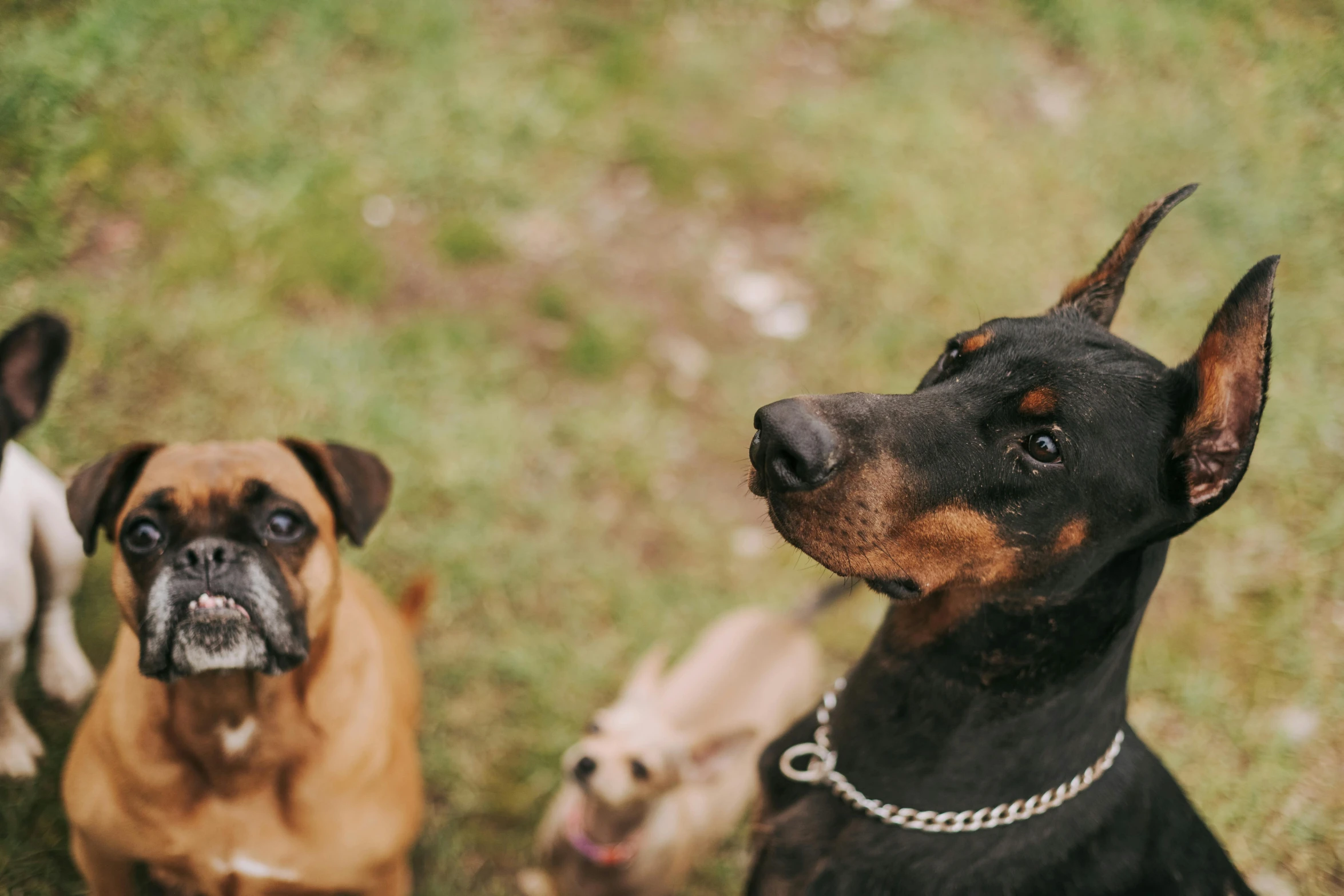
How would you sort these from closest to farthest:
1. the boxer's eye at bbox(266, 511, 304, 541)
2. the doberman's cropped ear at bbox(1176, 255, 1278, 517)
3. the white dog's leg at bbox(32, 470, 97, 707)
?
the doberman's cropped ear at bbox(1176, 255, 1278, 517)
the boxer's eye at bbox(266, 511, 304, 541)
the white dog's leg at bbox(32, 470, 97, 707)

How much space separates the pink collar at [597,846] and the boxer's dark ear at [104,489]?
1.94m

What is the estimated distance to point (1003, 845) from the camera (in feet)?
8.50

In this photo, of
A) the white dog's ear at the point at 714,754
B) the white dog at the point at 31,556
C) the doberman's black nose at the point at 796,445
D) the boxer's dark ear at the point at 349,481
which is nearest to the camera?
the doberman's black nose at the point at 796,445

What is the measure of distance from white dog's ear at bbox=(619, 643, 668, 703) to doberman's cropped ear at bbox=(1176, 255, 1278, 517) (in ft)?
7.74

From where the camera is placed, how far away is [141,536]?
108 inches

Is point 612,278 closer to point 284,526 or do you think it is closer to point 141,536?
point 284,526

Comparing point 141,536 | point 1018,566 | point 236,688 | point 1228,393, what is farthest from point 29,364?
point 1228,393

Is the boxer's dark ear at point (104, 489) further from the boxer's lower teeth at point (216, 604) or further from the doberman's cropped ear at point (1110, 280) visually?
the doberman's cropped ear at point (1110, 280)

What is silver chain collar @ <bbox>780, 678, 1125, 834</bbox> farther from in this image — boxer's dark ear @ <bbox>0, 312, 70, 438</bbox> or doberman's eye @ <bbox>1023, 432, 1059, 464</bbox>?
boxer's dark ear @ <bbox>0, 312, 70, 438</bbox>

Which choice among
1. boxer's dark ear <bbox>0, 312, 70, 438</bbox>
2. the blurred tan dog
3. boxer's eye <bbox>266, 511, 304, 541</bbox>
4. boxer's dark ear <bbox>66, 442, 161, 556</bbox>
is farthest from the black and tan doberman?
boxer's dark ear <bbox>0, 312, 70, 438</bbox>

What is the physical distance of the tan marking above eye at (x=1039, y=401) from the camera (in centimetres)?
235

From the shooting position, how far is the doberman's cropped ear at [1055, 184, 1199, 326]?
8.48ft

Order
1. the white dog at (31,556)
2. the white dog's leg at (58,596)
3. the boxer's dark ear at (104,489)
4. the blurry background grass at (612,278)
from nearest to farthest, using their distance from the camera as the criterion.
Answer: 1. the boxer's dark ear at (104,489)
2. the white dog at (31,556)
3. the white dog's leg at (58,596)
4. the blurry background grass at (612,278)

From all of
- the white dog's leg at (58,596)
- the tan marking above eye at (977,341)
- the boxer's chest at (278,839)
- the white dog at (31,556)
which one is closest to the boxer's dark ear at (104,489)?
the white dog at (31,556)
